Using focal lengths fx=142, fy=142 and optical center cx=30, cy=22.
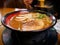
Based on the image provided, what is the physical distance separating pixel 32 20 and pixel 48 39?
148mm

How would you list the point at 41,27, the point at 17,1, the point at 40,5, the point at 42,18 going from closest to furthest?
the point at 41,27, the point at 42,18, the point at 17,1, the point at 40,5

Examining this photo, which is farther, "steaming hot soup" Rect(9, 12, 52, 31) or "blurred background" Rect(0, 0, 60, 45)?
"blurred background" Rect(0, 0, 60, 45)

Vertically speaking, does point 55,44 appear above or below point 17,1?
below

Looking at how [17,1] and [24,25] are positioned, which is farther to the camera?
[17,1]

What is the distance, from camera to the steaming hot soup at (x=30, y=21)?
77 cm

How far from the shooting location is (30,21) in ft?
2.73

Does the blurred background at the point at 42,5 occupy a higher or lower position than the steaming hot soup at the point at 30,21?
lower

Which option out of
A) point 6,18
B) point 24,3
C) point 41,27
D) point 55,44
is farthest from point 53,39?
point 24,3

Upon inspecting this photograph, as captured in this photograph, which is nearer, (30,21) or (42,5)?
(30,21)

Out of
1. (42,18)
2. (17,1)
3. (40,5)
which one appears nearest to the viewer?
(42,18)

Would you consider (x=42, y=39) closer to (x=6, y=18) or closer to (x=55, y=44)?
(x=55, y=44)

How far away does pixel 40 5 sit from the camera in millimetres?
1665

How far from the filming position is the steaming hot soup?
77cm

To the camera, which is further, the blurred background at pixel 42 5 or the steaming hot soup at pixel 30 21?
the blurred background at pixel 42 5
